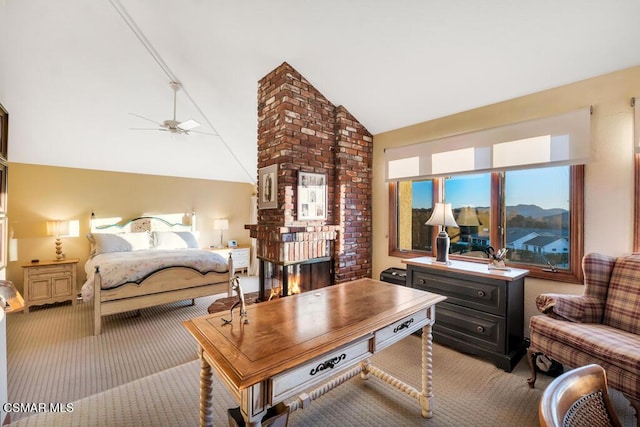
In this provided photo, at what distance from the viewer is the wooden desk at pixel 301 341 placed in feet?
3.41

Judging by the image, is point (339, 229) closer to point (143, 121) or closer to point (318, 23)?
point (318, 23)


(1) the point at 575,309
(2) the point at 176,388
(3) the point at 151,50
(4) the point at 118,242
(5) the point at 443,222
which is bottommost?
(2) the point at 176,388

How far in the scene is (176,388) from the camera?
86.2 inches

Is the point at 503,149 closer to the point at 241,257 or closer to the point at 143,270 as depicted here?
the point at 143,270

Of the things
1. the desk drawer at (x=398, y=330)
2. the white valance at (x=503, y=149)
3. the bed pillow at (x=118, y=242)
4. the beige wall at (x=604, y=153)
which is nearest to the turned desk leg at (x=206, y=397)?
the desk drawer at (x=398, y=330)

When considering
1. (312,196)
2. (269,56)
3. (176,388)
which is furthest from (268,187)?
(176,388)

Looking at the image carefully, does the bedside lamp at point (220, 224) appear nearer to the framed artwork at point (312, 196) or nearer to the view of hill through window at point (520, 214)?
the framed artwork at point (312, 196)

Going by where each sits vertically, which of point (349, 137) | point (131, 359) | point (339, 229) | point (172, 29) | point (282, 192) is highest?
point (172, 29)

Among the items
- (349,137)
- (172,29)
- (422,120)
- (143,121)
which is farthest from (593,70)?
(143,121)

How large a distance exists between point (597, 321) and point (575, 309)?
20 centimetres

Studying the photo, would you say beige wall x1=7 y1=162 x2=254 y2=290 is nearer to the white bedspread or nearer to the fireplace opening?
the white bedspread

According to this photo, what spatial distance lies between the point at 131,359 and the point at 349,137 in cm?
357

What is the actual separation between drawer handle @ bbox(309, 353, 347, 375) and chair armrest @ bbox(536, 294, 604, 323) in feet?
6.25

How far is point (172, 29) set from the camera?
9.98 feet
